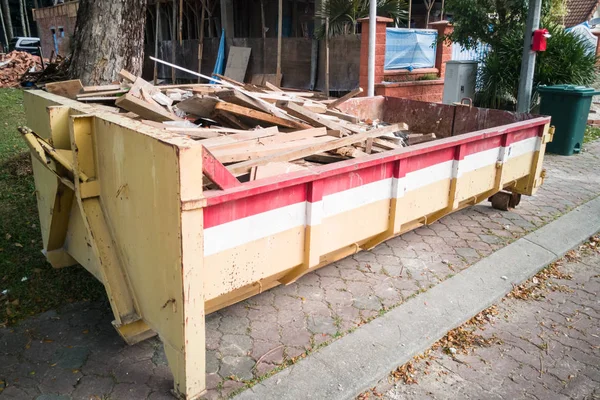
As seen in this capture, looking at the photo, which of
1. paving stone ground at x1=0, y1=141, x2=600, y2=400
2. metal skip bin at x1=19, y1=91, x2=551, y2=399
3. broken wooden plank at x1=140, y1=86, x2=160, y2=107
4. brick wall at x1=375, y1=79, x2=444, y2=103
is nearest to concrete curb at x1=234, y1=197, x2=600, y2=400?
paving stone ground at x1=0, y1=141, x2=600, y2=400

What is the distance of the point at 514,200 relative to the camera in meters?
6.00

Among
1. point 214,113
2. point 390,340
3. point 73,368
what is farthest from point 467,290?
point 73,368

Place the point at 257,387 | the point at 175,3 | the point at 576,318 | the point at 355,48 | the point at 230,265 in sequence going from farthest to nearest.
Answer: the point at 175,3, the point at 355,48, the point at 576,318, the point at 257,387, the point at 230,265

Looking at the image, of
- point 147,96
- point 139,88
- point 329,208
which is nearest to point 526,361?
point 329,208

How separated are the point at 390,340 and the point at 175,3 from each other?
15701 mm

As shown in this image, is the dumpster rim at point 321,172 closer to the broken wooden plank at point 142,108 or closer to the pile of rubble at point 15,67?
the broken wooden plank at point 142,108

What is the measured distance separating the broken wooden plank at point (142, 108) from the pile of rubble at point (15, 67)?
16.6 meters

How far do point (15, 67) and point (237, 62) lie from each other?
37.4 ft

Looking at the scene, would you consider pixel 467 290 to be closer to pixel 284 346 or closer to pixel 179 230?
pixel 284 346

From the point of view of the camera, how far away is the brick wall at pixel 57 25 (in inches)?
914

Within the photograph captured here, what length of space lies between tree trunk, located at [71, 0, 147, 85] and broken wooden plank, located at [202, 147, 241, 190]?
15.9 feet

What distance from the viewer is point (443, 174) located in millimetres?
4152

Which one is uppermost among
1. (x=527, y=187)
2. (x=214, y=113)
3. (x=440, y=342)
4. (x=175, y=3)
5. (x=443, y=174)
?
(x=175, y=3)

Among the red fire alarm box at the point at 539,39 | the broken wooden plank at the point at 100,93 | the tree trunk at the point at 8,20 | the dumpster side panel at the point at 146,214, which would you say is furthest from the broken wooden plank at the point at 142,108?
the tree trunk at the point at 8,20
